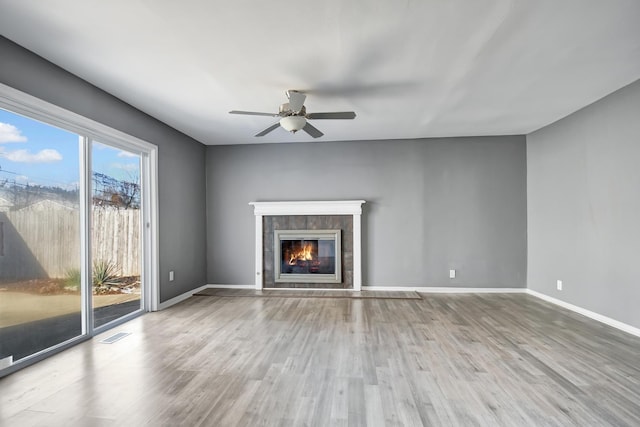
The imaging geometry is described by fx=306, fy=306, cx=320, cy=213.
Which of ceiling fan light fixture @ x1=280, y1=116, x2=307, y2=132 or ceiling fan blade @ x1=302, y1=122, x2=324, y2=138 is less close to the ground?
ceiling fan blade @ x1=302, y1=122, x2=324, y2=138

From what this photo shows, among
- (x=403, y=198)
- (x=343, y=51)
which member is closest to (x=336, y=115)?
(x=343, y=51)

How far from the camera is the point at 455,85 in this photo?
3.04m

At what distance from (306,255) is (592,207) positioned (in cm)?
393

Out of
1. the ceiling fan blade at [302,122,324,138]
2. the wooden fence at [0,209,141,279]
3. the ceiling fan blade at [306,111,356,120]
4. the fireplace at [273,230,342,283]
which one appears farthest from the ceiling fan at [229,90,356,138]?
the fireplace at [273,230,342,283]

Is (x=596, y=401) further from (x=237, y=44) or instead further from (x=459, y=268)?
(x=237, y=44)

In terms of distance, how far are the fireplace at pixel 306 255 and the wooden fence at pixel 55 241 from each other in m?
2.27

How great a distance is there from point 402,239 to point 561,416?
337cm

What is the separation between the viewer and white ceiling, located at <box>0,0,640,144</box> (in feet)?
6.37

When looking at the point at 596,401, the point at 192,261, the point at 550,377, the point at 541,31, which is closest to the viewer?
the point at 596,401

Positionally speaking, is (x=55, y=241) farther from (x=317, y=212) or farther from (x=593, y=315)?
(x=593, y=315)

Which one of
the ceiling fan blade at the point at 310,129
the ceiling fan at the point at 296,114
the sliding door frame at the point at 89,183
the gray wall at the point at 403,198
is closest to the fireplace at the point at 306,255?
the gray wall at the point at 403,198

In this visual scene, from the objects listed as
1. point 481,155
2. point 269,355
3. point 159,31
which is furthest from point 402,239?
point 159,31

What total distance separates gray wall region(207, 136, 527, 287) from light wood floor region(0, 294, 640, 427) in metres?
1.45

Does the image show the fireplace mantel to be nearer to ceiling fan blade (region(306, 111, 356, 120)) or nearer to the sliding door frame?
the sliding door frame
